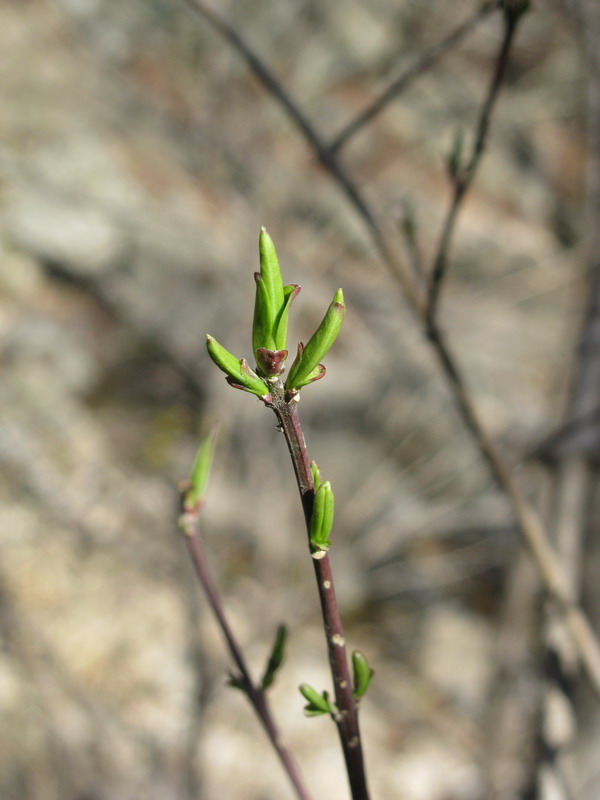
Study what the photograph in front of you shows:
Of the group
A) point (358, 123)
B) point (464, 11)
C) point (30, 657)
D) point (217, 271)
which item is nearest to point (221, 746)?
point (30, 657)

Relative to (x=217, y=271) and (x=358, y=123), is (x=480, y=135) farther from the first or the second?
(x=217, y=271)

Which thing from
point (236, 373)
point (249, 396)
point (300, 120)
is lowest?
point (236, 373)

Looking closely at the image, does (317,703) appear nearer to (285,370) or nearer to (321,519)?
(321,519)

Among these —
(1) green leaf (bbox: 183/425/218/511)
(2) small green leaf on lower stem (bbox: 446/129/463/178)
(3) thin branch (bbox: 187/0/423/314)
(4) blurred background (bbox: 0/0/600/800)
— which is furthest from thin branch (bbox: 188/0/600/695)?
(4) blurred background (bbox: 0/0/600/800)

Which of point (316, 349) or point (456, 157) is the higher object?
point (456, 157)

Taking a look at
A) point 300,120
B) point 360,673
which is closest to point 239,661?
point 360,673

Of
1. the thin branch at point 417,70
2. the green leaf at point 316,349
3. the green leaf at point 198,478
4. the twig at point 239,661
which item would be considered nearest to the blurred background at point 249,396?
the thin branch at point 417,70

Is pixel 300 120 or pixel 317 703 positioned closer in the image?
pixel 317 703
